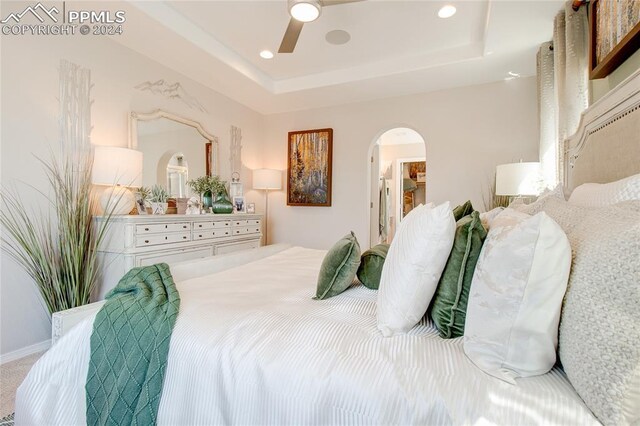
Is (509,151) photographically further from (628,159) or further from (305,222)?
(305,222)

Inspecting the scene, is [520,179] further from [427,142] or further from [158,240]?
[158,240]

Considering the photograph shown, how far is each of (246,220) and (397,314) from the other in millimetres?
2948

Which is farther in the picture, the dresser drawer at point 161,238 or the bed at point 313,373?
the dresser drawer at point 161,238

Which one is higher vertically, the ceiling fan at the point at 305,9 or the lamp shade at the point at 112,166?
the ceiling fan at the point at 305,9

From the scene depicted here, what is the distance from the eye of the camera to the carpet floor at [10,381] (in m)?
1.52

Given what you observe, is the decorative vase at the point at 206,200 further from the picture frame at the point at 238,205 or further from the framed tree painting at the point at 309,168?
the framed tree painting at the point at 309,168

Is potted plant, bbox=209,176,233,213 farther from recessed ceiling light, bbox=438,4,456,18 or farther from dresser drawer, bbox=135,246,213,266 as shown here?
recessed ceiling light, bbox=438,4,456,18

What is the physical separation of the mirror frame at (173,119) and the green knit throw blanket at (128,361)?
2228 millimetres

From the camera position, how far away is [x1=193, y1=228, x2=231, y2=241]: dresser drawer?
9.80 ft

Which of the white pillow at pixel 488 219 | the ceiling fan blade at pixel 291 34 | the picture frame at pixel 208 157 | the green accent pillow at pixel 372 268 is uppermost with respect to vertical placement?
the ceiling fan blade at pixel 291 34

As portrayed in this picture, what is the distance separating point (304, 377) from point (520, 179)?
2482mm

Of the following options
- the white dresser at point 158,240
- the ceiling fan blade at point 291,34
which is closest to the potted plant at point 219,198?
the white dresser at point 158,240

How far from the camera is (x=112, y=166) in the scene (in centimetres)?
238

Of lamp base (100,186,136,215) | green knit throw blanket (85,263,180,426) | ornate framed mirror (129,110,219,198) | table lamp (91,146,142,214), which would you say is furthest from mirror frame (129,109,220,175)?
green knit throw blanket (85,263,180,426)
